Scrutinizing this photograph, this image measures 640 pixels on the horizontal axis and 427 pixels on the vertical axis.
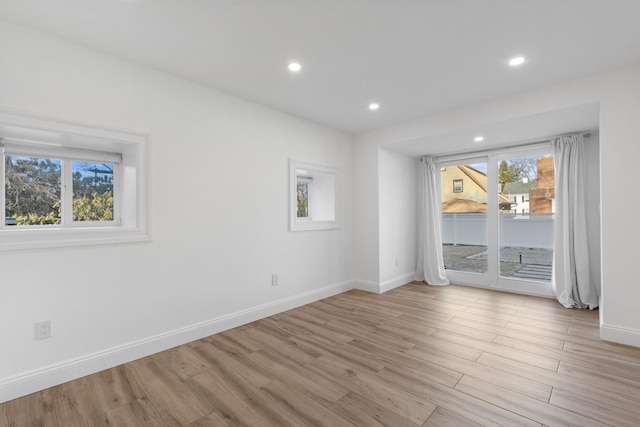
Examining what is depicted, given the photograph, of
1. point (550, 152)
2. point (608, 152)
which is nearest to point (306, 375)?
point (608, 152)

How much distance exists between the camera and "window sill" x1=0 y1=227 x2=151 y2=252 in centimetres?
198

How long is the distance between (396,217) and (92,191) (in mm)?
4045

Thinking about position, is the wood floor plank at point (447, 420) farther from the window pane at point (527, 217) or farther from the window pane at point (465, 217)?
the window pane at point (465, 217)

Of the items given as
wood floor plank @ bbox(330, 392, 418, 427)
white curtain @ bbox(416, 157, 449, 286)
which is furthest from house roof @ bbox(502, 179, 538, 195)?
wood floor plank @ bbox(330, 392, 418, 427)

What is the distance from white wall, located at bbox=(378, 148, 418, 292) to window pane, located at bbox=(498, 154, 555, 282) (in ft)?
4.51

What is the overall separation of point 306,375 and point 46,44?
3.10m

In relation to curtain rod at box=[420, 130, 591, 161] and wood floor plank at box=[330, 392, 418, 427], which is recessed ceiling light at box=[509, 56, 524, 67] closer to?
curtain rod at box=[420, 130, 591, 161]

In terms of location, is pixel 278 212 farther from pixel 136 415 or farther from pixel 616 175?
pixel 616 175

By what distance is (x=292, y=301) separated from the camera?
12.5 ft

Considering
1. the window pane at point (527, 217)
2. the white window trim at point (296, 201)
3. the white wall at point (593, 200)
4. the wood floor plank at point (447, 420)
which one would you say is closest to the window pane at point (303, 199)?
the white window trim at point (296, 201)

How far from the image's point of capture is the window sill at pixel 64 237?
198 centimetres

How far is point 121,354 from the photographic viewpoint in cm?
241

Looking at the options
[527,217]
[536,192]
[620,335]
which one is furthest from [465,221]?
[620,335]

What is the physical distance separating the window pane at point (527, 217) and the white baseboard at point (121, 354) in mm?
3458
